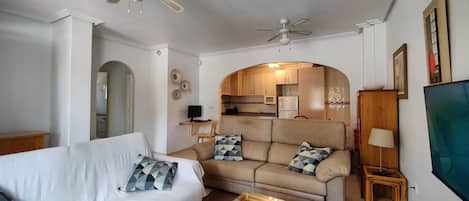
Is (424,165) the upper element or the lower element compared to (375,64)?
lower

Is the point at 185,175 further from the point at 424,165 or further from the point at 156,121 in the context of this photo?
the point at 156,121

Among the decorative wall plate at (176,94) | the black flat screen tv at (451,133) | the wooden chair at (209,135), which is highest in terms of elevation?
the decorative wall plate at (176,94)

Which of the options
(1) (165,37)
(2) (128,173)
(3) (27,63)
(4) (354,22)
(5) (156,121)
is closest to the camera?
(2) (128,173)

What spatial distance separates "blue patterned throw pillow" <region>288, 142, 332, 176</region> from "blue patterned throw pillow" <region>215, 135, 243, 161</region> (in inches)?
33.0

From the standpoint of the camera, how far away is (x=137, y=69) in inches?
183

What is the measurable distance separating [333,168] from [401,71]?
1376 millimetres

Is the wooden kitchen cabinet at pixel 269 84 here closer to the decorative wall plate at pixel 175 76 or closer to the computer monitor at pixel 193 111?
the computer monitor at pixel 193 111

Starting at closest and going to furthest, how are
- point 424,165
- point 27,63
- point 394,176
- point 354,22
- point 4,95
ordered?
point 424,165, point 394,176, point 4,95, point 27,63, point 354,22

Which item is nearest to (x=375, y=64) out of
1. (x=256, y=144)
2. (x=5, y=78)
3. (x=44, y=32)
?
(x=256, y=144)

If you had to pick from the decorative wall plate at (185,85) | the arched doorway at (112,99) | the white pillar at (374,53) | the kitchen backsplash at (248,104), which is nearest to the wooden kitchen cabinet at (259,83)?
the kitchen backsplash at (248,104)

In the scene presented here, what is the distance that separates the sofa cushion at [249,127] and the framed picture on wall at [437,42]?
2.10m

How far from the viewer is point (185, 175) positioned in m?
2.22

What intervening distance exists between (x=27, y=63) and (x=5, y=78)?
33 cm

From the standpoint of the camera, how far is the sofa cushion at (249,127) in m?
3.36
